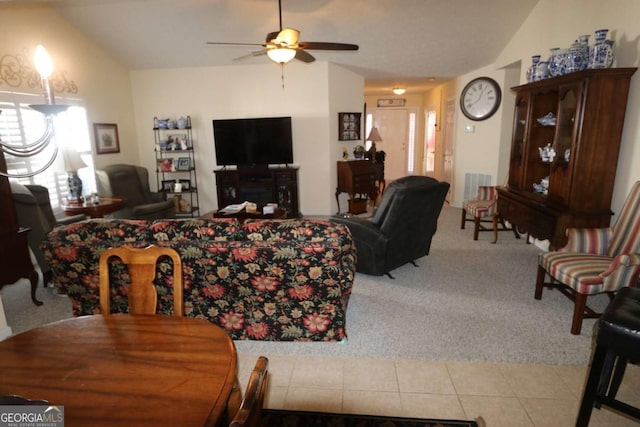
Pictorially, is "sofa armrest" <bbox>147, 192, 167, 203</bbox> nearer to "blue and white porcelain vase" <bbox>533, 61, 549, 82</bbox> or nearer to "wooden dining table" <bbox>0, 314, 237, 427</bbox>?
"wooden dining table" <bbox>0, 314, 237, 427</bbox>

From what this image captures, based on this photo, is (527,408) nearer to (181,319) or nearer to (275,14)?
(181,319)

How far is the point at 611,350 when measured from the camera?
1829 millimetres

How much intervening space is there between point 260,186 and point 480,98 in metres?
3.91

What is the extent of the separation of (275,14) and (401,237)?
336 cm

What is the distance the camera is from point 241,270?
249 cm

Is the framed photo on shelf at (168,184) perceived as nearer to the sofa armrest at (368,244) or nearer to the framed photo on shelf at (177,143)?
the framed photo on shelf at (177,143)

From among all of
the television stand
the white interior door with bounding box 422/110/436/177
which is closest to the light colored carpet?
the television stand

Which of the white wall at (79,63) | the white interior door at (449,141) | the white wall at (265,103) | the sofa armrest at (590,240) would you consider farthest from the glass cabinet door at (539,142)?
the white wall at (79,63)

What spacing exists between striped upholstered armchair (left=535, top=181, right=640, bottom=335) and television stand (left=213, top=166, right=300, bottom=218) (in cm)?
393

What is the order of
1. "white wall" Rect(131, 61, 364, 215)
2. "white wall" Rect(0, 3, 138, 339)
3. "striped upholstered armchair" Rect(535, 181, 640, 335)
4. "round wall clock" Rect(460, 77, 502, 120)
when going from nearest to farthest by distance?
"striped upholstered armchair" Rect(535, 181, 640, 335)
"white wall" Rect(0, 3, 138, 339)
"round wall clock" Rect(460, 77, 502, 120)
"white wall" Rect(131, 61, 364, 215)

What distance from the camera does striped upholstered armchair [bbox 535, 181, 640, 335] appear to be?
2.62 metres

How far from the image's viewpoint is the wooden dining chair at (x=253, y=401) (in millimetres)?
774

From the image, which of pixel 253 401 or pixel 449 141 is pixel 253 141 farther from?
pixel 253 401

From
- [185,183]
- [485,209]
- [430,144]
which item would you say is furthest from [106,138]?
[430,144]
